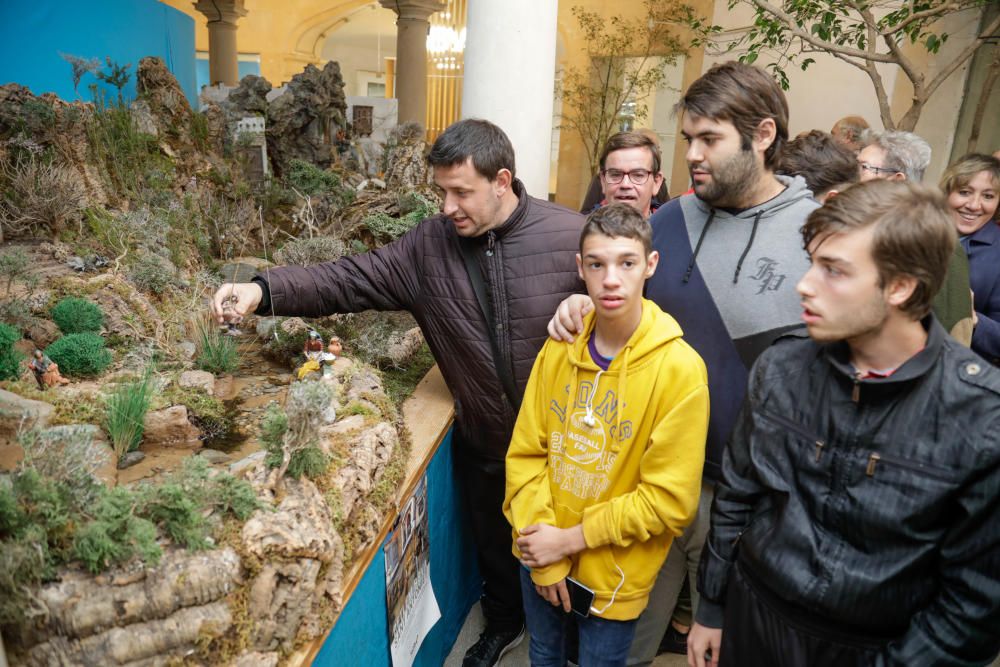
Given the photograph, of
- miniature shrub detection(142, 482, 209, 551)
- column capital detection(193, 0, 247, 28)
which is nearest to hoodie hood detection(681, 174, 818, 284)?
miniature shrub detection(142, 482, 209, 551)

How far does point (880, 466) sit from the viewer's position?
1397 millimetres

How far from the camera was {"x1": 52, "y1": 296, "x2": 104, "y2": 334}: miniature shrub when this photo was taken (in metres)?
2.64

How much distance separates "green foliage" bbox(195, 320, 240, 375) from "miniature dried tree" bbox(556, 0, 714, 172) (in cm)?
1044

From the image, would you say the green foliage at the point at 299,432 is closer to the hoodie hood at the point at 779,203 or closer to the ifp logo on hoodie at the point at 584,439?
the ifp logo on hoodie at the point at 584,439

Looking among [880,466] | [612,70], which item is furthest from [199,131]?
[612,70]

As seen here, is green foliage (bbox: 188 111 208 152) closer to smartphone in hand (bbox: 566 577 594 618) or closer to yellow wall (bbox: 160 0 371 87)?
smartphone in hand (bbox: 566 577 594 618)

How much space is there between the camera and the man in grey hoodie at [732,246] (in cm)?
207

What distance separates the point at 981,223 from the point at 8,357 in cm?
411

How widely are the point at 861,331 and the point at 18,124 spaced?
208 inches

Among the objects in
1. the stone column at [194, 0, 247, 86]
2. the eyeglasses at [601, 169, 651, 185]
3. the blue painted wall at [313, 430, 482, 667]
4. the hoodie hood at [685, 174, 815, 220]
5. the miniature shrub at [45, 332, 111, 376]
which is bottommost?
the blue painted wall at [313, 430, 482, 667]

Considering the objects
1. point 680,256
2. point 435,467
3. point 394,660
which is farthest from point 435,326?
point 394,660

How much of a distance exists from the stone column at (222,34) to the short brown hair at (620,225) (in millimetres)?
16045

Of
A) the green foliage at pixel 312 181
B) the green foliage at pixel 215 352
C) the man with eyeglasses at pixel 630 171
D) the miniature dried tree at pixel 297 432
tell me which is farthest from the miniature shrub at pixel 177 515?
the green foliage at pixel 312 181

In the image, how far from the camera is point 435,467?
2.73 m
